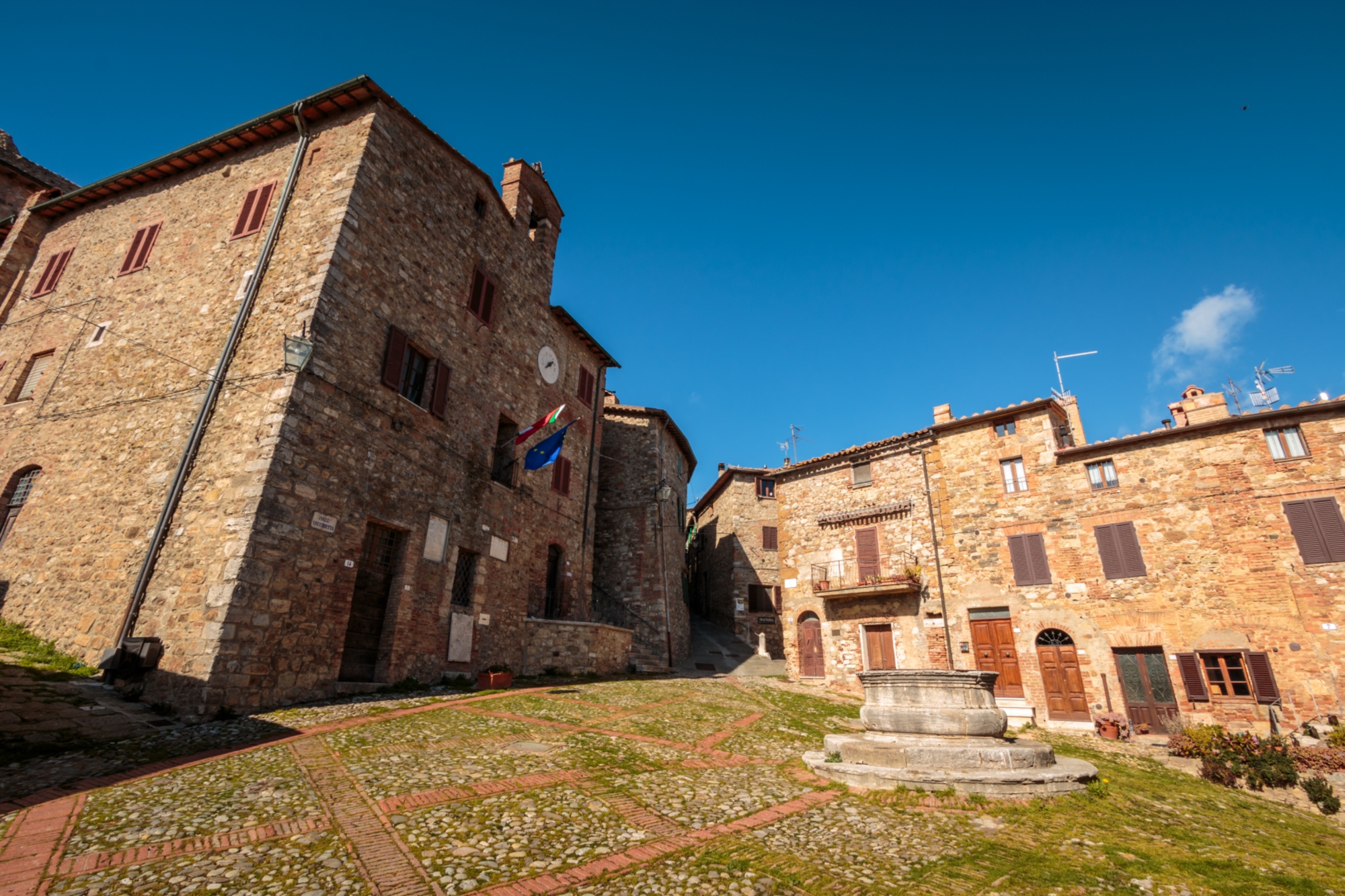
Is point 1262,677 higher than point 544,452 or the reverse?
the reverse

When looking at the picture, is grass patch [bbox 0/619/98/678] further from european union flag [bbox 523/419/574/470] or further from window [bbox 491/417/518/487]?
european union flag [bbox 523/419/574/470]

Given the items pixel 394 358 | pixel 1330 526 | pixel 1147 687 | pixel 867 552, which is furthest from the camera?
pixel 867 552

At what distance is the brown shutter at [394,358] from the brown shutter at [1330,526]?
21247 mm

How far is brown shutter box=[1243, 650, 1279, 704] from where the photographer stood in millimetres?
13570

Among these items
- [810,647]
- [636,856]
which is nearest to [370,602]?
[636,856]

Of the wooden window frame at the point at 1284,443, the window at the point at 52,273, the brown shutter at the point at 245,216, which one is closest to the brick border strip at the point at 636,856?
the brown shutter at the point at 245,216

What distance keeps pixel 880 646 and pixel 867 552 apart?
307 cm

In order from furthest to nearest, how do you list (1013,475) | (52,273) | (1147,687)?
(1013,475) → (52,273) → (1147,687)

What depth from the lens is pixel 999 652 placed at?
1720 centimetres

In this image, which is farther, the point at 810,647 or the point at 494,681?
the point at 810,647

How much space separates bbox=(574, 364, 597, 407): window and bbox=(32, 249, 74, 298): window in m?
14.0

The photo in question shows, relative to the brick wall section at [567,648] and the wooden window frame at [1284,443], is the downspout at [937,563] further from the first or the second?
the brick wall section at [567,648]

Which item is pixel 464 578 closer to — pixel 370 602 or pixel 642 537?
pixel 370 602

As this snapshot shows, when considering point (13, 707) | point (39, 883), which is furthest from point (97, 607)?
point (39, 883)
